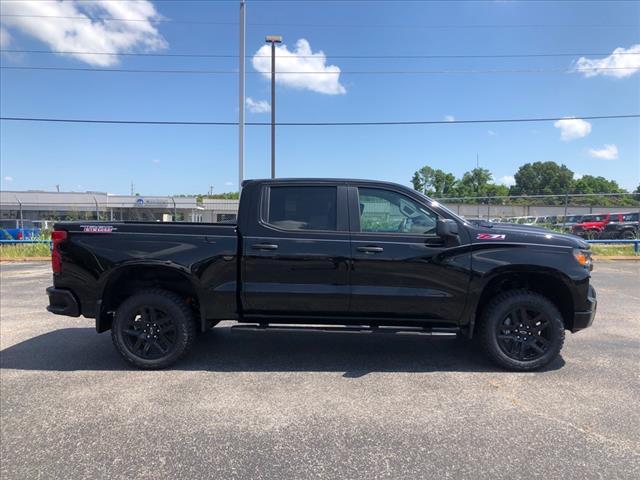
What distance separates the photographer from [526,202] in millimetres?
22828

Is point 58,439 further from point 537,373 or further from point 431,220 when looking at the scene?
point 537,373

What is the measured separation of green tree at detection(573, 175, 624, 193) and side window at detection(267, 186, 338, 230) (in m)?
88.7

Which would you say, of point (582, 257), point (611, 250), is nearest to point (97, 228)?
point (582, 257)

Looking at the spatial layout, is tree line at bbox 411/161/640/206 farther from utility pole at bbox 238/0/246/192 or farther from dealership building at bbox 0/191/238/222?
utility pole at bbox 238/0/246/192

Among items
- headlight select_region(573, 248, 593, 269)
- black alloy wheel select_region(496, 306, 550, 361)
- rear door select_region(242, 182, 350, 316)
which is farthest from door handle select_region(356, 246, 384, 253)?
headlight select_region(573, 248, 593, 269)

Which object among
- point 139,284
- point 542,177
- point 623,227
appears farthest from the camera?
point 542,177

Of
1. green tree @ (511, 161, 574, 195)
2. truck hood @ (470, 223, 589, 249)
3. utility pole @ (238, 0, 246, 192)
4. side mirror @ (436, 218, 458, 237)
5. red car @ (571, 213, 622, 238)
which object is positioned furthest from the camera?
green tree @ (511, 161, 574, 195)

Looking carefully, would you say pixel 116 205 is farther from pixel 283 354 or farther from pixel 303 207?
pixel 303 207

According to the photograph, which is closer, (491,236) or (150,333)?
(491,236)

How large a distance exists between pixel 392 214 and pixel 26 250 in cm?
1641

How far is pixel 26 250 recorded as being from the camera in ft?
53.4

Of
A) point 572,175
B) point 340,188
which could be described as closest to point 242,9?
point 340,188

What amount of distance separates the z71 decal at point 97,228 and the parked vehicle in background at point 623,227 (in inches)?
956

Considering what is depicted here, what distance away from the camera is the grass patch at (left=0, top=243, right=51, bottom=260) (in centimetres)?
1589
